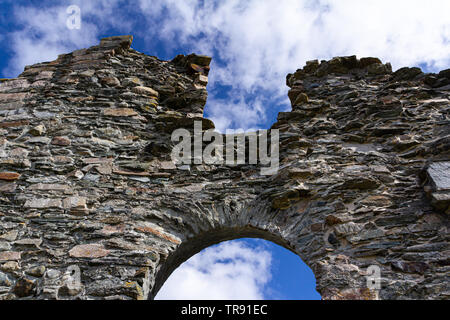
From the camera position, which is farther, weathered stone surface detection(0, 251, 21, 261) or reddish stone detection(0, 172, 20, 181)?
reddish stone detection(0, 172, 20, 181)

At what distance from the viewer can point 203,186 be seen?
3.42 metres

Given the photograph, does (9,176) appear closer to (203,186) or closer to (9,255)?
(9,255)

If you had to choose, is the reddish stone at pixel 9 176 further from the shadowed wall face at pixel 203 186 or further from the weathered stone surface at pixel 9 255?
the weathered stone surface at pixel 9 255

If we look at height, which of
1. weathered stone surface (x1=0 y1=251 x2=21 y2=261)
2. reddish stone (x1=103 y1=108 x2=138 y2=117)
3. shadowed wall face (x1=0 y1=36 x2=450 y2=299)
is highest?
reddish stone (x1=103 y1=108 x2=138 y2=117)

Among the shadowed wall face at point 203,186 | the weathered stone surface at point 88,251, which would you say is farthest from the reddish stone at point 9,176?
the weathered stone surface at point 88,251

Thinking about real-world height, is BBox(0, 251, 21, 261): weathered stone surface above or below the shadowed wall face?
below

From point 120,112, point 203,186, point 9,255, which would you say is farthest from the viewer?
point 120,112

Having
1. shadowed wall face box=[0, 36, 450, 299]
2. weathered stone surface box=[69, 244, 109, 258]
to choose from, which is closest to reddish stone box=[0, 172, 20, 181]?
shadowed wall face box=[0, 36, 450, 299]

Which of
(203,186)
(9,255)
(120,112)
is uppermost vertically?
(120,112)

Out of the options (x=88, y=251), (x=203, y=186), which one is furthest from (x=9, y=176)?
(x=203, y=186)

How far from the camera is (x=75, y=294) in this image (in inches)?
98.7

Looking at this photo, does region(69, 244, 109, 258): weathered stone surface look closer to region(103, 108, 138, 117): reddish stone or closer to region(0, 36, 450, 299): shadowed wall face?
region(0, 36, 450, 299): shadowed wall face

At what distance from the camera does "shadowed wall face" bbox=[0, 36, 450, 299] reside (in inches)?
103
